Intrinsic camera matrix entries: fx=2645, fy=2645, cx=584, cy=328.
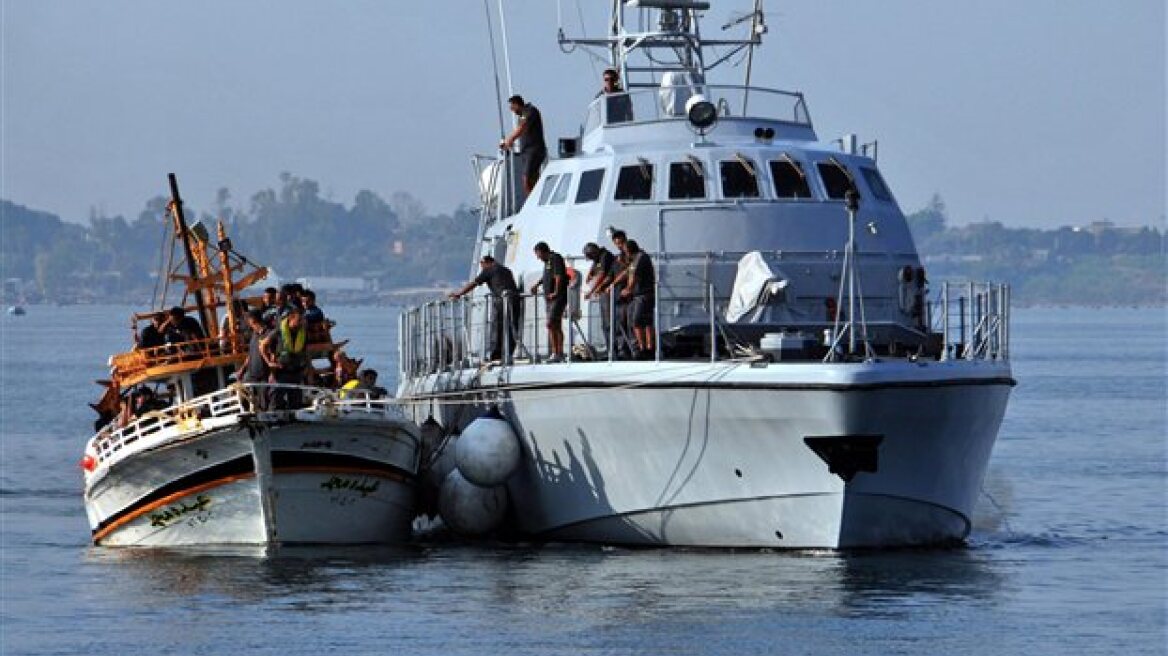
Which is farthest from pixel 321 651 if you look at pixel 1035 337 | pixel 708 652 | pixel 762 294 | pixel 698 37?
pixel 1035 337

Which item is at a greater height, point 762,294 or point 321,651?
point 762,294

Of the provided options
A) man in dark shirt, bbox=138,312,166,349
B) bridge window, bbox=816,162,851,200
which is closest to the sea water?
man in dark shirt, bbox=138,312,166,349

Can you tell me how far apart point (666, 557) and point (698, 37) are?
8.86 meters

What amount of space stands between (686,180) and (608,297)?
7.23 feet

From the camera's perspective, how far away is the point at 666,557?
2569 centimetres

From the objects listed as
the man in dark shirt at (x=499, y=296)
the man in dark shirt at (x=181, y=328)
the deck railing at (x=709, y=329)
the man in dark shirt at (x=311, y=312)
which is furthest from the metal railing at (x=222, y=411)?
the man in dark shirt at (x=311, y=312)

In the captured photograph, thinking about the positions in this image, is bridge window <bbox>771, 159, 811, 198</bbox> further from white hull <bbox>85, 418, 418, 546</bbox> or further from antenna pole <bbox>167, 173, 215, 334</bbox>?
antenna pole <bbox>167, 173, 215, 334</bbox>

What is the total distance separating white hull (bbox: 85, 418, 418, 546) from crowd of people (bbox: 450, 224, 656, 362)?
5.56 feet

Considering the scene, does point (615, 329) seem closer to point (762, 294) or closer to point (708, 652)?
point (762, 294)

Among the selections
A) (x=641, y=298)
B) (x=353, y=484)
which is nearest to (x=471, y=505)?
(x=353, y=484)

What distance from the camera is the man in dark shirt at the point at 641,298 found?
26078 millimetres

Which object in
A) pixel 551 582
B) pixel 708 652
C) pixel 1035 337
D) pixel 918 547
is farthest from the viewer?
pixel 1035 337

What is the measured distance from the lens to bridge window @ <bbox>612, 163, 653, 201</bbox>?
28.2m

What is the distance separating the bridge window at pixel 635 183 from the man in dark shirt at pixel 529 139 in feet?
10.1
